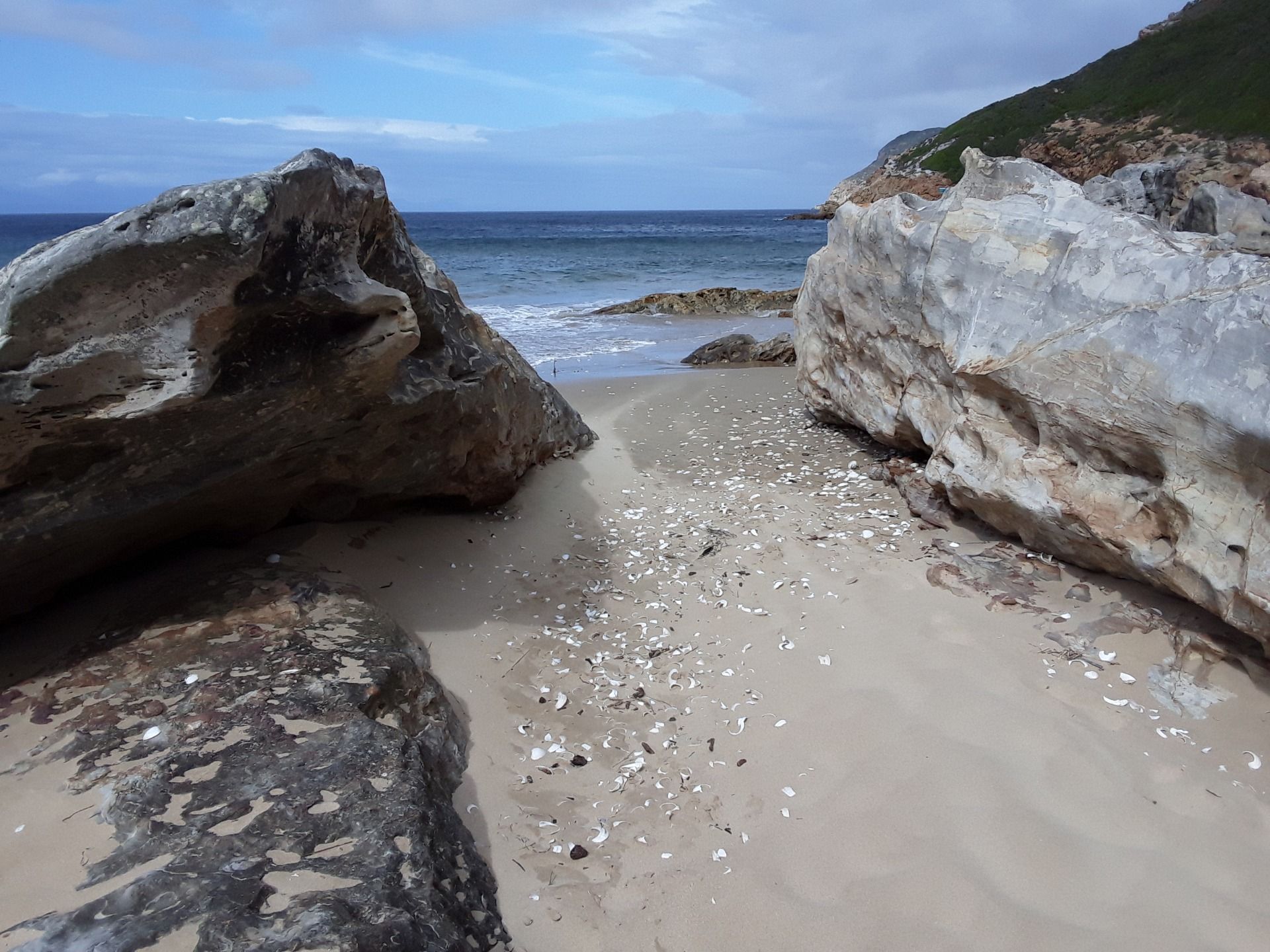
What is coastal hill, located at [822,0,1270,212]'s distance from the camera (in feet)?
110

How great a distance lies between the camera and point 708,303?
2012 cm

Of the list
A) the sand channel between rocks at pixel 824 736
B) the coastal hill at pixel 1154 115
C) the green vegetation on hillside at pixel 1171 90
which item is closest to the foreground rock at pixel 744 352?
the sand channel between rocks at pixel 824 736

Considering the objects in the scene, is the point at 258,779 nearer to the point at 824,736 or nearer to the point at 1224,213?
the point at 824,736

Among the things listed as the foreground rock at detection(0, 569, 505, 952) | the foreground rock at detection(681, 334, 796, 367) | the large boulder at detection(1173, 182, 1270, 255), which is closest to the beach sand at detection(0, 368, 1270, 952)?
the foreground rock at detection(0, 569, 505, 952)

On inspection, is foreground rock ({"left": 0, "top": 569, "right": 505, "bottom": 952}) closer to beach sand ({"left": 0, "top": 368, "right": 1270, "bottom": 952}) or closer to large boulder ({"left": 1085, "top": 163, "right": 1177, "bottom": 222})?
beach sand ({"left": 0, "top": 368, "right": 1270, "bottom": 952})

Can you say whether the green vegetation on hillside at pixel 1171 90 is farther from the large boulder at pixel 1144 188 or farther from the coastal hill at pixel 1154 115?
the large boulder at pixel 1144 188

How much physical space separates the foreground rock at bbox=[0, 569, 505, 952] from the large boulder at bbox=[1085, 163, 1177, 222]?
28.2 feet

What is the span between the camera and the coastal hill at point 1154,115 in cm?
3362

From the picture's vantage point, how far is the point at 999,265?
193 inches

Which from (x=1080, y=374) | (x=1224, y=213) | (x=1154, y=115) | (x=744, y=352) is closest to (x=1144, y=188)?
(x=1224, y=213)

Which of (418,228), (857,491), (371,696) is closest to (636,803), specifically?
(371,696)

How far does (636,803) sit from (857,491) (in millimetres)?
3488

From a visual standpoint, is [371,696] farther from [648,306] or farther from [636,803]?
[648,306]

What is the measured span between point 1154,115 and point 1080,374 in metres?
45.5
